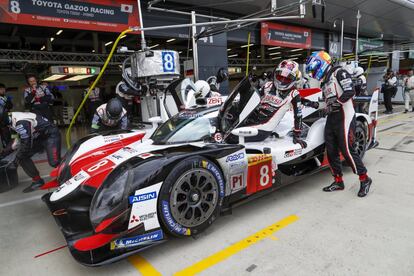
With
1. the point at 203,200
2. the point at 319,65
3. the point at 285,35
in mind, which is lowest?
the point at 203,200

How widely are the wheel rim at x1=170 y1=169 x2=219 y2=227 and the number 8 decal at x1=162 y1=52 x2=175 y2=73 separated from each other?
3178mm

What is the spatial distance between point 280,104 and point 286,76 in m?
0.37

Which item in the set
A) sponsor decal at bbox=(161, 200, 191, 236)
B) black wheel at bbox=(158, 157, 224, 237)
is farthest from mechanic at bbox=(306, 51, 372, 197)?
sponsor decal at bbox=(161, 200, 191, 236)

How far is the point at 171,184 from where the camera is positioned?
2.35 metres

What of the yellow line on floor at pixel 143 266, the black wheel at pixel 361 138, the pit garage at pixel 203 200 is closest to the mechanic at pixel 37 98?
the pit garage at pixel 203 200

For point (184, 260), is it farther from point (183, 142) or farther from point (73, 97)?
point (73, 97)

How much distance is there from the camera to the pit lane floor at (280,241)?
2211mm

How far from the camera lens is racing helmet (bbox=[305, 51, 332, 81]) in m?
3.61

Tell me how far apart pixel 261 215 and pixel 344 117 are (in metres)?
1.61

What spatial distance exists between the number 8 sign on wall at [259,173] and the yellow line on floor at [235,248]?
1.30 ft

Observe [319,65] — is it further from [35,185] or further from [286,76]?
[35,185]

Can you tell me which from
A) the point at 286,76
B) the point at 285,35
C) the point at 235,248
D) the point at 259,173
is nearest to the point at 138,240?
the point at 235,248

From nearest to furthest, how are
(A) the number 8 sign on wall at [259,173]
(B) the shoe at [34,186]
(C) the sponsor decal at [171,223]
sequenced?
(C) the sponsor decal at [171,223]
(A) the number 8 sign on wall at [259,173]
(B) the shoe at [34,186]

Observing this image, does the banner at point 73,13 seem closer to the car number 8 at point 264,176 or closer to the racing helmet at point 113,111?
the racing helmet at point 113,111
